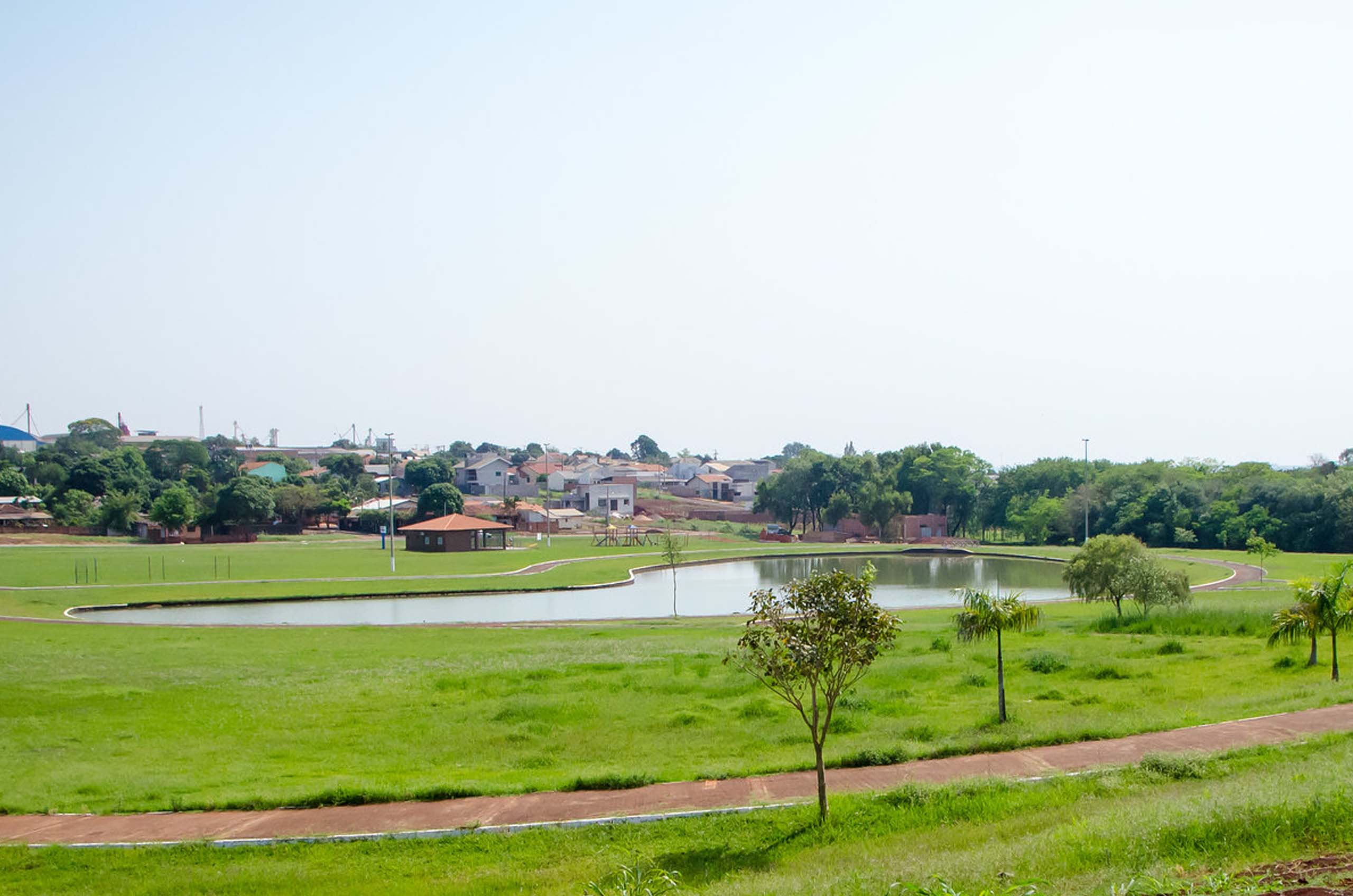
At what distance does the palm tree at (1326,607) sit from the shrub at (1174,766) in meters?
8.63

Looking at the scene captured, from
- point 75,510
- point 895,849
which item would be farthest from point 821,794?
point 75,510

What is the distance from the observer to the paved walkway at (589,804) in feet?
37.7

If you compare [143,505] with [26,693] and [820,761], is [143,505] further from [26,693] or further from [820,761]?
[820,761]

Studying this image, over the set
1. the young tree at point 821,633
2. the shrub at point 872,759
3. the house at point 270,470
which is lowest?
the shrub at point 872,759

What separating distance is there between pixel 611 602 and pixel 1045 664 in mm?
28204

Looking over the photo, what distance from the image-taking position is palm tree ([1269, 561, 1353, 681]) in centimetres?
1902

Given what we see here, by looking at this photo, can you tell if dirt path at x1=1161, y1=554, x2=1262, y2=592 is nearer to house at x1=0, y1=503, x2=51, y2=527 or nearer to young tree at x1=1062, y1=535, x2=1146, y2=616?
young tree at x1=1062, y1=535, x2=1146, y2=616

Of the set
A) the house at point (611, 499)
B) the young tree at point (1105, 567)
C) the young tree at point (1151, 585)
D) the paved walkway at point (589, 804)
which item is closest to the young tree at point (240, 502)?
the house at point (611, 499)

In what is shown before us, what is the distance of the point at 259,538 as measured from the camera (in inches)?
3568

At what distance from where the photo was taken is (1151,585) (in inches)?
1134

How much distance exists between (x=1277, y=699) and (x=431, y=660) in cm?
1724

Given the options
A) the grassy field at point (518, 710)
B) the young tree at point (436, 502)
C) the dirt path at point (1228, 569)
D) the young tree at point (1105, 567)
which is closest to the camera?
the grassy field at point (518, 710)

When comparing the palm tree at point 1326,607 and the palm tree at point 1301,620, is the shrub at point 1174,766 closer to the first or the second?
the palm tree at point 1326,607

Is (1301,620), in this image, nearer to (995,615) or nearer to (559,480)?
(995,615)
